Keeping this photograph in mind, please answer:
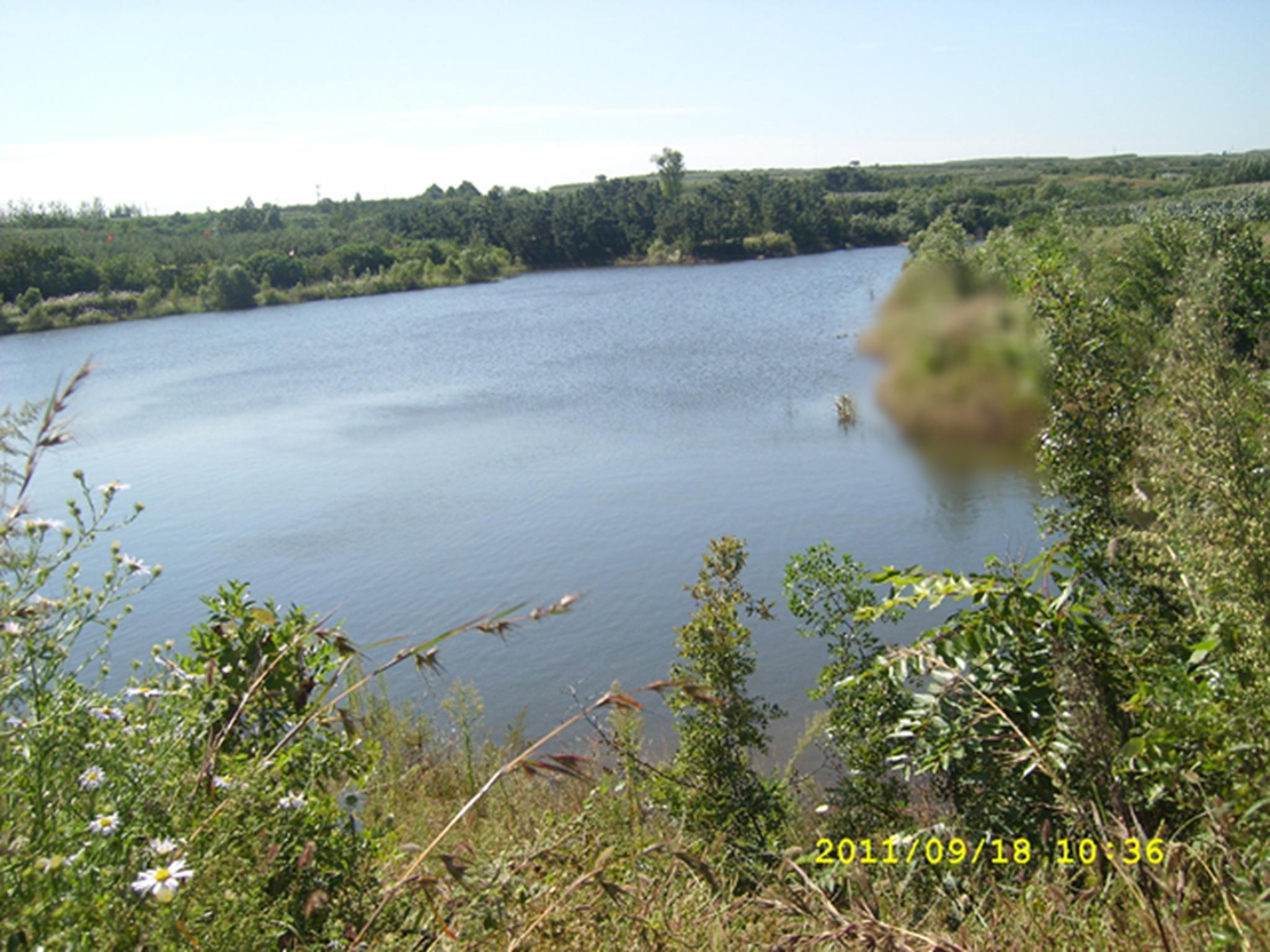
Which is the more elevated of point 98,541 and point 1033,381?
point 1033,381

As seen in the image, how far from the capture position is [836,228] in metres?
16.4

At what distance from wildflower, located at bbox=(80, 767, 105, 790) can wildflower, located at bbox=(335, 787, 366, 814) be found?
37.5 inches

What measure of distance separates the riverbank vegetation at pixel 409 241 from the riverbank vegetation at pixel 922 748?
1513 cm

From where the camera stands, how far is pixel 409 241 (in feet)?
Result: 225

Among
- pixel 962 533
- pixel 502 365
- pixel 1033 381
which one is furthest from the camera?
pixel 502 365

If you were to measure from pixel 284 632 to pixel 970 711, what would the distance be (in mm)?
2218

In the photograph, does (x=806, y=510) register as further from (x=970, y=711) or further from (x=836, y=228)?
(x=970, y=711)

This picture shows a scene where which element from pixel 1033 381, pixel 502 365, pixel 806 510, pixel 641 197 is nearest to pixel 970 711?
pixel 1033 381

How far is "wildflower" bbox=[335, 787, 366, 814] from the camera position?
9.70 feet

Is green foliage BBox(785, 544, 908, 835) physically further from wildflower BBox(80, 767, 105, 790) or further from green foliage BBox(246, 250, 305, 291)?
green foliage BBox(246, 250, 305, 291)

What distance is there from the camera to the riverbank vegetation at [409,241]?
3030cm

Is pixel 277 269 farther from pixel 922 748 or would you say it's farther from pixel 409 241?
pixel 922 748
